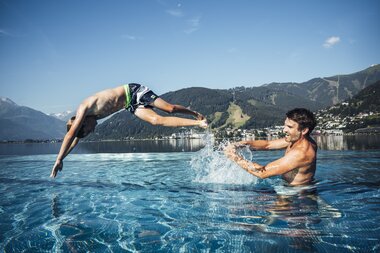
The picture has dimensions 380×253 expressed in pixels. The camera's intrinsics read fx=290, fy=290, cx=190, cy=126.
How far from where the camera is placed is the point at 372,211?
7.16 metres

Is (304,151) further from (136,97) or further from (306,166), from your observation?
(136,97)

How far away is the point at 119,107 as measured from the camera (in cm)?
979

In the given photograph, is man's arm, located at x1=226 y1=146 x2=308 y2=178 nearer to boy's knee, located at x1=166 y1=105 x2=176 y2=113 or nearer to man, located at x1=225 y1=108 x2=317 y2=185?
man, located at x1=225 y1=108 x2=317 y2=185

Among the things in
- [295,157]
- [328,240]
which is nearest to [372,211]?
[295,157]

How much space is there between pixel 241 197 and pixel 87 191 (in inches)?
244

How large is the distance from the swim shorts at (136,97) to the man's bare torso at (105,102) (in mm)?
168

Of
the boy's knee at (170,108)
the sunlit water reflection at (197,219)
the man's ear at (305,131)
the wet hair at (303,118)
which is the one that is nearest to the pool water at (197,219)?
the sunlit water reflection at (197,219)

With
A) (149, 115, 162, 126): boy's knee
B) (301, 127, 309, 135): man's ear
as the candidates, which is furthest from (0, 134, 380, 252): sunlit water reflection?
(149, 115, 162, 126): boy's knee

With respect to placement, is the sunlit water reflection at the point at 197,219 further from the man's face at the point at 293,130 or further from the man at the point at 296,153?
the man's face at the point at 293,130

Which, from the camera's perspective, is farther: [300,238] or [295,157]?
[295,157]

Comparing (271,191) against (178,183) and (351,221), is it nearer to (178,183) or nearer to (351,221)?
(351,221)

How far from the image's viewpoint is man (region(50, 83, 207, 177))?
8727mm

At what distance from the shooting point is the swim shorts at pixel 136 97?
967 centimetres

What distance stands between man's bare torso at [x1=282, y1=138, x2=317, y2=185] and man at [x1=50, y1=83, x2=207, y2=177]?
280cm
